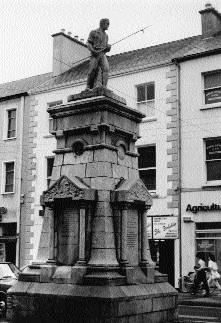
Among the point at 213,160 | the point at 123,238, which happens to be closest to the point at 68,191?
the point at 123,238

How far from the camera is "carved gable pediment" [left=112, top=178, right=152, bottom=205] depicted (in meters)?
11.6

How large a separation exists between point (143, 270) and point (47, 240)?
231cm

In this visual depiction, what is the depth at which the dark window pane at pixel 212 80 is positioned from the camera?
24078mm

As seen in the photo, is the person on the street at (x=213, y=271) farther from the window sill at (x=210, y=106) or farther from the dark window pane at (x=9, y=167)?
the dark window pane at (x=9, y=167)

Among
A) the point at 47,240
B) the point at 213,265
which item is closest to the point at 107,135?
the point at 47,240

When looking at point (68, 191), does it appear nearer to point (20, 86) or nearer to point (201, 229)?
point (201, 229)

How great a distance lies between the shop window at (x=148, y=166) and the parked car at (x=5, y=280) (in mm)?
10225

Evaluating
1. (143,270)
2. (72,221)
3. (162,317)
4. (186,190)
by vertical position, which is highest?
(186,190)

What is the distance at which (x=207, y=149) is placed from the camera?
78.3ft

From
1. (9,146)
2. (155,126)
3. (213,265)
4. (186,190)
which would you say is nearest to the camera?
(213,265)

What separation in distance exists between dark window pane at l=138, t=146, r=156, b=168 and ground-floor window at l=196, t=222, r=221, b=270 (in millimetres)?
3923

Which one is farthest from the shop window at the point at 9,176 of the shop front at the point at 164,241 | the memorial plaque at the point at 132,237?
the memorial plaque at the point at 132,237

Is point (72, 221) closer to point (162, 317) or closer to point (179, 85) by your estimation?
point (162, 317)

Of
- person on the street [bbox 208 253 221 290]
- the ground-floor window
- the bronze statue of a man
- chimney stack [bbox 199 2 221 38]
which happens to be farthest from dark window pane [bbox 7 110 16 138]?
the bronze statue of a man
